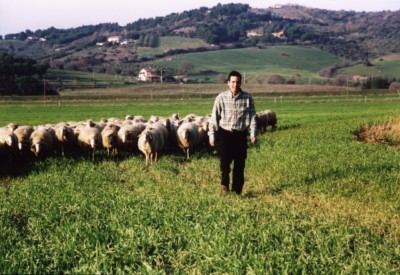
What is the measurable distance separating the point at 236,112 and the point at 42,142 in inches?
321

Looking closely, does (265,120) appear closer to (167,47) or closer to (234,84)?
(234,84)

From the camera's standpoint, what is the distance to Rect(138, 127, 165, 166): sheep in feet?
52.1

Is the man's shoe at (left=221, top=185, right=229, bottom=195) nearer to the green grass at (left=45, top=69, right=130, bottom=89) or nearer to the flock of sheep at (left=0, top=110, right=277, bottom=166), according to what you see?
the flock of sheep at (left=0, top=110, right=277, bottom=166)

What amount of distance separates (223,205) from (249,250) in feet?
9.15

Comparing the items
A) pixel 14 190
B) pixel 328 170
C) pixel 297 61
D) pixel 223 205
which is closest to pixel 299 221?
pixel 223 205

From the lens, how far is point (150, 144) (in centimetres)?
1597

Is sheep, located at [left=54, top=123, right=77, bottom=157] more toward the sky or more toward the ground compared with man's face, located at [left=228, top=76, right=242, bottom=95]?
more toward the ground

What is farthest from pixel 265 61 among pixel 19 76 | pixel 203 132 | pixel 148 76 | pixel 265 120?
pixel 203 132

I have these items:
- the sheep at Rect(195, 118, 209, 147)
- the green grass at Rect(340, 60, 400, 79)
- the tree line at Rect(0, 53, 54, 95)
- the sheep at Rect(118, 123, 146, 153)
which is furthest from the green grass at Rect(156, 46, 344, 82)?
the sheep at Rect(118, 123, 146, 153)

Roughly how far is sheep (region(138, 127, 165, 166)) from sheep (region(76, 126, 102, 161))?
67.2 inches

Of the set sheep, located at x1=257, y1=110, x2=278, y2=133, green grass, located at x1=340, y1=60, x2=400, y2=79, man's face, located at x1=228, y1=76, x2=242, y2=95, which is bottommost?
sheep, located at x1=257, y1=110, x2=278, y2=133

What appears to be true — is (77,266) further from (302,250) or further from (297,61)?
(297,61)

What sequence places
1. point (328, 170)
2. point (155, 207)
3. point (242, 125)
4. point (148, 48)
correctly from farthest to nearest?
point (148, 48) → point (328, 170) → point (242, 125) → point (155, 207)

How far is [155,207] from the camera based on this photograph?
8.31 metres
